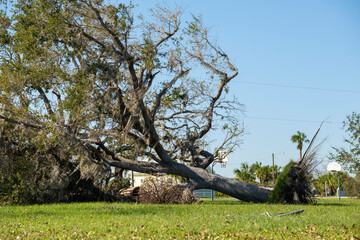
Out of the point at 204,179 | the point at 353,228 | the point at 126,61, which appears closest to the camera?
the point at 353,228

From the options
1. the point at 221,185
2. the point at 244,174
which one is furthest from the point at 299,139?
the point at 221,185

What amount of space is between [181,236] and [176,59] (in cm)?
1155

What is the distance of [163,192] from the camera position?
738 inches

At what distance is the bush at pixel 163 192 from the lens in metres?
18.7

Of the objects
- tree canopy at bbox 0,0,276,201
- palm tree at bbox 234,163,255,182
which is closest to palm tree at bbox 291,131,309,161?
palm tree at bbox 234,163,255,182

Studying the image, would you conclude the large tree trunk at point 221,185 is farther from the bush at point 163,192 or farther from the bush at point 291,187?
the bush at point 291,187

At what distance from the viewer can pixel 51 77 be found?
18562 mm

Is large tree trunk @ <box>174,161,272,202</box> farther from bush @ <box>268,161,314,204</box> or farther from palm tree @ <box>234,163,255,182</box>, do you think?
palm tree @ <box>234,163,255,182</box>

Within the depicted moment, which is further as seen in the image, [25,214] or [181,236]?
[25,214]

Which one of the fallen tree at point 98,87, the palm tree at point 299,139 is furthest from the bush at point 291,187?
the palm tree at point 299,139

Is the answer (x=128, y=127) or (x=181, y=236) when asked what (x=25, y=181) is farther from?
(x=181, y=236)

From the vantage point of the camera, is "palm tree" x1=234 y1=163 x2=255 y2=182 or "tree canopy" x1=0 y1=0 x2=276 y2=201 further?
"palm tree" x1=234 y1=163 x2=255 y2=182

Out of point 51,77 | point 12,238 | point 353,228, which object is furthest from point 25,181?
point 353,228

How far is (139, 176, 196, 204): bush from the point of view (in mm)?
18688
